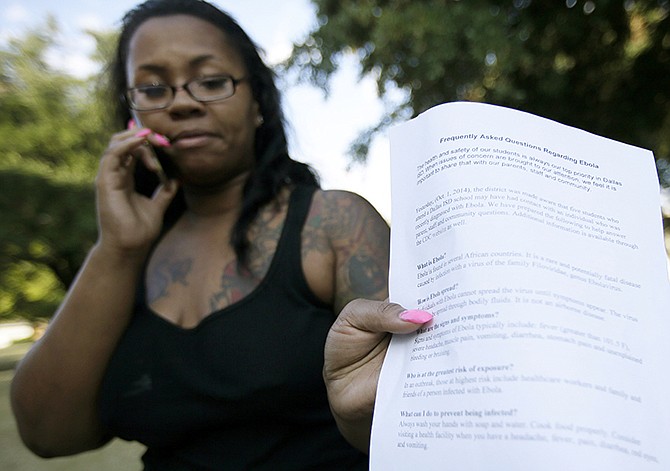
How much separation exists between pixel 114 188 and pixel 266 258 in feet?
1.57

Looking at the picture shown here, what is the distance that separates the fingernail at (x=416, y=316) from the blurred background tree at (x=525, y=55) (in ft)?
9.77

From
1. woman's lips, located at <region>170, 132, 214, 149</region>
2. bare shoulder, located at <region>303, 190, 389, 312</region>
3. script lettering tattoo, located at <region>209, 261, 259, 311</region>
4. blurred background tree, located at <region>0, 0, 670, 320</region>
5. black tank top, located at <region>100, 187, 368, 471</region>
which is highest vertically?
blurred background tree, located at <region>0, 0, 670, 320</region>

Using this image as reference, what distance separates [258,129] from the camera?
5.82ft

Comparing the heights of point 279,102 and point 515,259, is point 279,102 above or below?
above

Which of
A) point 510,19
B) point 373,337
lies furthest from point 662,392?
point 510,19

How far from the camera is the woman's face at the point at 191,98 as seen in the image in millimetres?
1503

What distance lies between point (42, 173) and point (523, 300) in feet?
29.3

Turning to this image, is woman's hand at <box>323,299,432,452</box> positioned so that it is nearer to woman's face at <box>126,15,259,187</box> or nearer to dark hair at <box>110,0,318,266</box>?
dark hair at <box>110,0,318,266</box>

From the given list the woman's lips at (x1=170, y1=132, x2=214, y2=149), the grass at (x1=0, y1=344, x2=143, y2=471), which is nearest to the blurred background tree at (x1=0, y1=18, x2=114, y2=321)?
the grass at (x1=0, y1=344, x2=143, y2=471)

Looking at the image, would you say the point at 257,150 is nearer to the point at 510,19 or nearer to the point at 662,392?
the point at 662,392

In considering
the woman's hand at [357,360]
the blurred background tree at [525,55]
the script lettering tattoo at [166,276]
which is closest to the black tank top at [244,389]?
the script lettering tattoo at [166,276]

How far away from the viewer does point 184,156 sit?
1544 millimetres

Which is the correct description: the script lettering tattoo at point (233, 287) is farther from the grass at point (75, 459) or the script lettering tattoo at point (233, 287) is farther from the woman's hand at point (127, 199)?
the grass at point (75, 459)

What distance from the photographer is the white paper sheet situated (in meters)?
0.64
